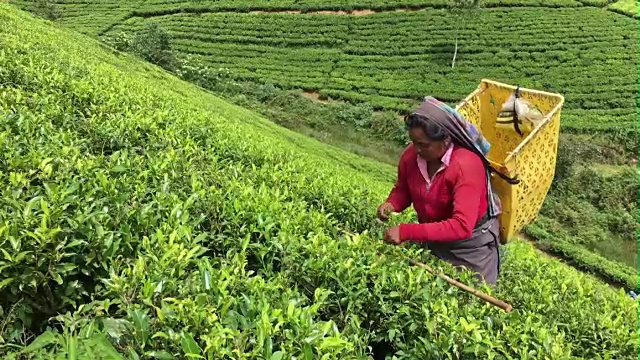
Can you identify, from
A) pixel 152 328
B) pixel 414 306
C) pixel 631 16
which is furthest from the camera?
pixel 631 16

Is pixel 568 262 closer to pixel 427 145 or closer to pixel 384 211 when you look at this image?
pixel 384 211

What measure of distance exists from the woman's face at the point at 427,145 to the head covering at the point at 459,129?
0.30 feet

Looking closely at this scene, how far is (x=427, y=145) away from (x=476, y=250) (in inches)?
36.8

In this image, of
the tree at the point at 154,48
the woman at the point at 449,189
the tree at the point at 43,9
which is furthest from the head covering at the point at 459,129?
the tree at the point at 43,9

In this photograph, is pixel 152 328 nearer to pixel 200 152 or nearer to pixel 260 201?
pixel 260 201

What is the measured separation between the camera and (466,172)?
3.09 meters

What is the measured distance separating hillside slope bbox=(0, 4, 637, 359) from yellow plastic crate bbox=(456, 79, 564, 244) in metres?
0.57

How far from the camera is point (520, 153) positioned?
3518mm

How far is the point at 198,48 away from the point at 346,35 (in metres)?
11.5

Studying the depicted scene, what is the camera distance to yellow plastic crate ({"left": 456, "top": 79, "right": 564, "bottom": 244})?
352 centimetres

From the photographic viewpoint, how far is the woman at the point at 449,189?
3.05 m

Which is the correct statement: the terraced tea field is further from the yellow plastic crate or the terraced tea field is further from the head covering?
the head covering

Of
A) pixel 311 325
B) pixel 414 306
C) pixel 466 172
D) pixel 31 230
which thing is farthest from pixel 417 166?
pixel 31 230

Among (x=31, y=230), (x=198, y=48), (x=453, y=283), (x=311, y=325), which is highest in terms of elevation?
(x=31, y=230)
